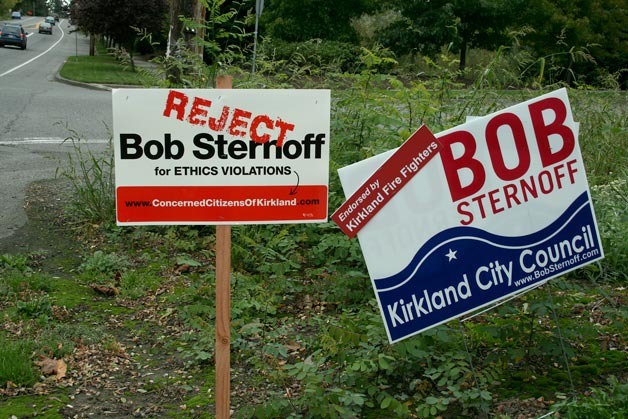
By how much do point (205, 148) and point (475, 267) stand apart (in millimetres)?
1273

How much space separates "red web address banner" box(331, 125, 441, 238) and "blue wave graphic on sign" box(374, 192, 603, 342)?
270 millimetres

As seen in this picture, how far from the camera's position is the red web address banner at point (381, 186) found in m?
3.45

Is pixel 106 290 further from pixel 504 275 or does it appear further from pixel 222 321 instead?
pixel 504 275

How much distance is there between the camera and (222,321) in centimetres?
355

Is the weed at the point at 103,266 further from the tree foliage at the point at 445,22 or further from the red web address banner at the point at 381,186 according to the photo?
the tree foliage at the point at 445,22

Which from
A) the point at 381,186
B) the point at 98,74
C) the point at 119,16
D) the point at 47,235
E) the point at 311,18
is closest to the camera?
the point at 381,186

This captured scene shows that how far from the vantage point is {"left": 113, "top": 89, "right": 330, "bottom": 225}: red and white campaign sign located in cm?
→ 348

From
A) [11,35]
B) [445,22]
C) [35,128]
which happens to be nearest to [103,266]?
[35,128]

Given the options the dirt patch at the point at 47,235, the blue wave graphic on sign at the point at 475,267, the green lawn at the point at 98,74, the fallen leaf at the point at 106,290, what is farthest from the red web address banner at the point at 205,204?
the green lawn at the point at 98,74

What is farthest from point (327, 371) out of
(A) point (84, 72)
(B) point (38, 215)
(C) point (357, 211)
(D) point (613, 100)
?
(A) point (84, 72)

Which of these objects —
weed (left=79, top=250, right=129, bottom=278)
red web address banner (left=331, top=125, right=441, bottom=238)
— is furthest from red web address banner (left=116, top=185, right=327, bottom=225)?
weed (left=79, top=250, right=129, bottom=278)

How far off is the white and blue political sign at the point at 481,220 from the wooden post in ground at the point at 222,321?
591 mm

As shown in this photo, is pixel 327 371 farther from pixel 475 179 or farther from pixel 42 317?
pixel 42 317

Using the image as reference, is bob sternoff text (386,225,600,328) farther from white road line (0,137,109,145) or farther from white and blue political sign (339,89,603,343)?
white road line (0,137,109,145)
